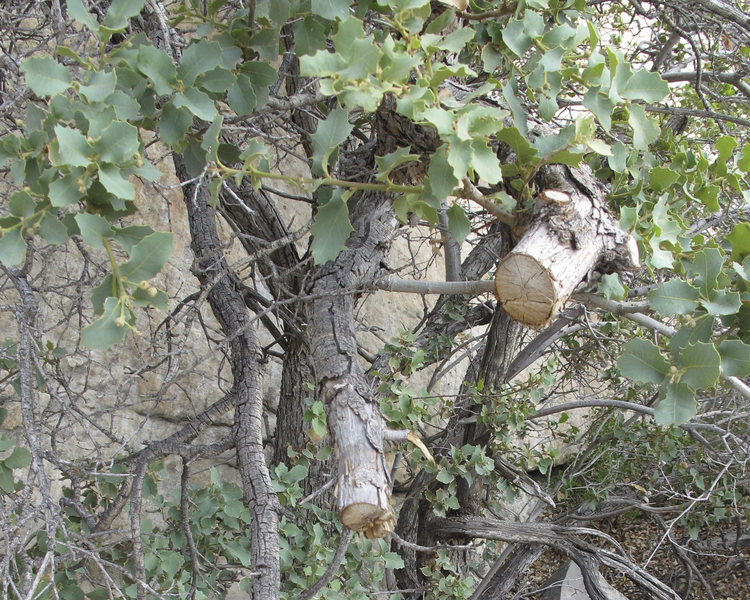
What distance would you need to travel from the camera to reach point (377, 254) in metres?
1.84

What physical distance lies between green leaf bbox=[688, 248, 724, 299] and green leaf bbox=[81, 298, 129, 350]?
0.94 metres

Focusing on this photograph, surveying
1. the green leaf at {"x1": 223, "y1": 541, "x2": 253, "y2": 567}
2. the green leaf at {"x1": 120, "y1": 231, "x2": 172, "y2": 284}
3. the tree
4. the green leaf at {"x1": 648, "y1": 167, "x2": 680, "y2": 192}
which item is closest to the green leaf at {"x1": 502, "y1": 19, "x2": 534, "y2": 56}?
the tree

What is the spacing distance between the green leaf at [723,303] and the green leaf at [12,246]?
1092mm

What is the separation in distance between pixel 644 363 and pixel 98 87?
3.26ft

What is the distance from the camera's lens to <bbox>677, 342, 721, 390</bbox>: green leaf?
112cm

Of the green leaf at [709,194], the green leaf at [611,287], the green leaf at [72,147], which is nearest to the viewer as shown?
the green leaf at [72,147]

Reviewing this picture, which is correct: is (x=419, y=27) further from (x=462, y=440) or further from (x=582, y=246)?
(x=462, y=440)

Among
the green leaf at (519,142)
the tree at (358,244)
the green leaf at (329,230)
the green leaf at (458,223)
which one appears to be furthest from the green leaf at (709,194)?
the green leaf at (329,230)

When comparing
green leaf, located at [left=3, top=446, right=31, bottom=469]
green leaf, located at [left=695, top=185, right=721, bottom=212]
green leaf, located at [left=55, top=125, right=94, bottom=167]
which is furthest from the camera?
green leaf, located at [left=3, top=446, right=31, bottom=469]

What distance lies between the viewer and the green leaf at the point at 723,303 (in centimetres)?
117

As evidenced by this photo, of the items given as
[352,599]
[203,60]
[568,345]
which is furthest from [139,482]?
[568,345]

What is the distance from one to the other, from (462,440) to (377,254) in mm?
1244

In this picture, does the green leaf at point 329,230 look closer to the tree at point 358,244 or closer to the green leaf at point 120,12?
the tree at point 358,244

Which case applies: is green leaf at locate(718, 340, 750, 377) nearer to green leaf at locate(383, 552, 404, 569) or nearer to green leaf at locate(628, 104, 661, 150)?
green leaf at locate(628, 104, 661, 150)
